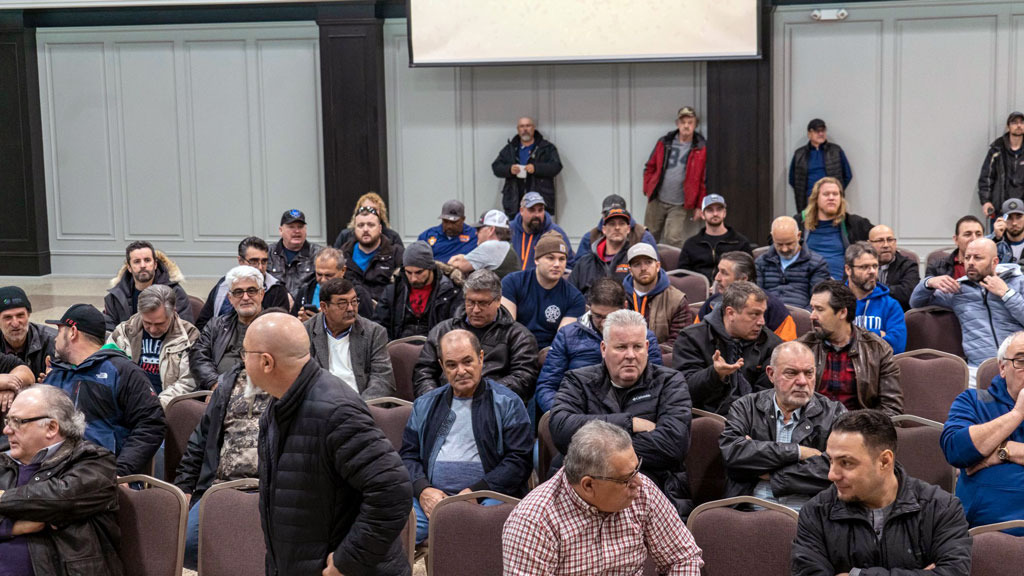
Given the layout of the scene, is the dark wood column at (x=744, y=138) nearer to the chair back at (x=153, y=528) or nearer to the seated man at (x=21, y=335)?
the seated man at (x=21, y=335)

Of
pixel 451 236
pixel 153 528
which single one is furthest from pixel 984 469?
pixel 451 236

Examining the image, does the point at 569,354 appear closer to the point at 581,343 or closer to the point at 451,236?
the point at 581,343

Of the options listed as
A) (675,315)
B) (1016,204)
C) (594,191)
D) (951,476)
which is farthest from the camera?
(594,191)

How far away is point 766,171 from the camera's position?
9.64 metres

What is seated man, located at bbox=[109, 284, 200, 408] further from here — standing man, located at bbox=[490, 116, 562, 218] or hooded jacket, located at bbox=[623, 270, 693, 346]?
standing man, located at bbox=[490, 116, 562, 218]

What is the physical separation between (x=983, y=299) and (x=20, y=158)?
30.9 feet

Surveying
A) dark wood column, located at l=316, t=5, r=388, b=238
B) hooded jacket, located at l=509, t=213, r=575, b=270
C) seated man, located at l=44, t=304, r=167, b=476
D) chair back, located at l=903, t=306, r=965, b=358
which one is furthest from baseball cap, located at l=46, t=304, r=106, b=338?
dark wood column, located at l=316, t=5, r=388, b=238

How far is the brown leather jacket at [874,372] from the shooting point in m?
4.27

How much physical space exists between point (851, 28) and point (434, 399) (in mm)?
6995

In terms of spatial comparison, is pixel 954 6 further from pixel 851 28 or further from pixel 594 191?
pixel 594 191

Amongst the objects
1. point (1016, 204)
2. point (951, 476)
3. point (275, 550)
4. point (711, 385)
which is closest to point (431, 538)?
point (275, 550)

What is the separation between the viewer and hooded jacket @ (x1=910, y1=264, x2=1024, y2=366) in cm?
525

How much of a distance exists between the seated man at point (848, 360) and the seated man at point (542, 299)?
143cm

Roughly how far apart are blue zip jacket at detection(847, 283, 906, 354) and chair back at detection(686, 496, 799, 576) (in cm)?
219
